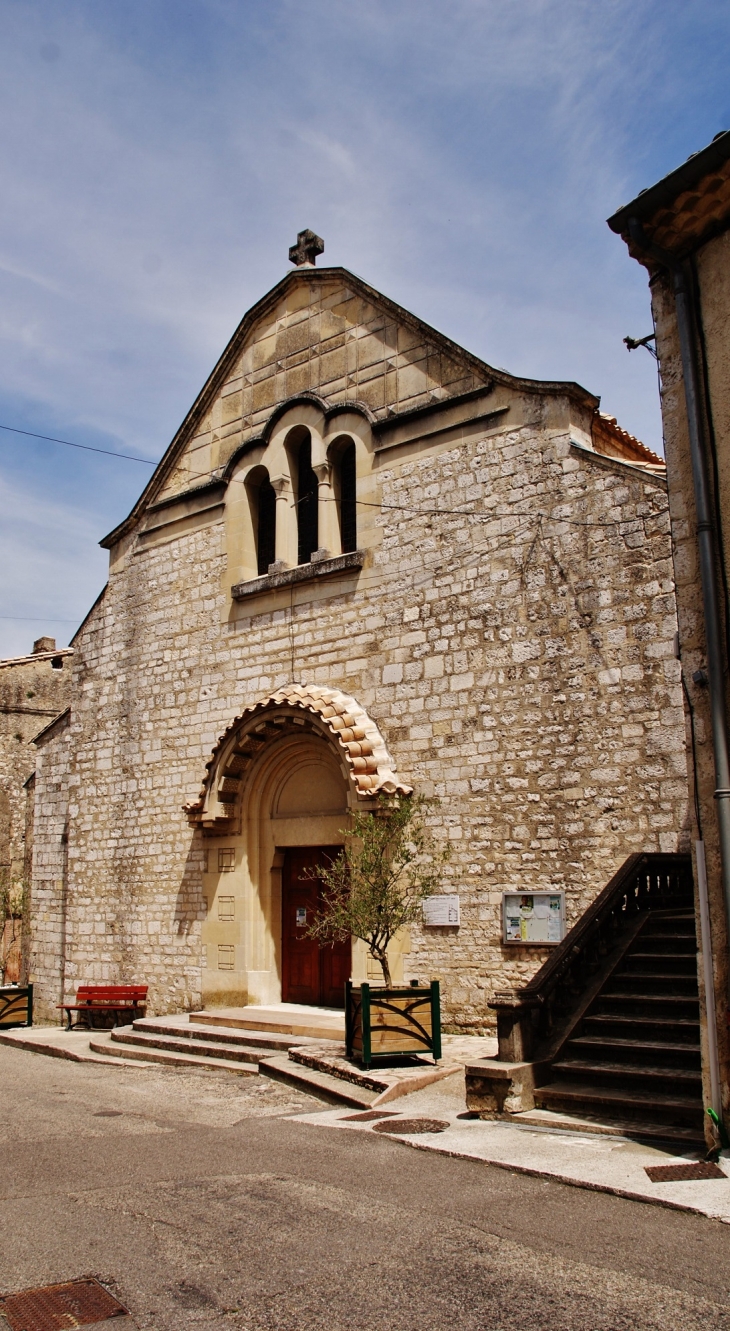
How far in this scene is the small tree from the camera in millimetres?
10164

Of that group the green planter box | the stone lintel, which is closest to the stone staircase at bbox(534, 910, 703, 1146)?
the stone lintel

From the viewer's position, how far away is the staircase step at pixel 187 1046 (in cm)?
1113

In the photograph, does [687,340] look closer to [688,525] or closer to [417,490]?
[688,525]

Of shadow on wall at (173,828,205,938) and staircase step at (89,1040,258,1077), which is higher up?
shadow on wall at (173,828,205,938)

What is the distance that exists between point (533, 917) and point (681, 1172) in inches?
201

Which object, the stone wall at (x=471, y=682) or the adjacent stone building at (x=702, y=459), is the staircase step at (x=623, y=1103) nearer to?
the adjacent stone building at (x=702, y=459)

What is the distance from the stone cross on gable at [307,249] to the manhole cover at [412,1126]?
11881 mm

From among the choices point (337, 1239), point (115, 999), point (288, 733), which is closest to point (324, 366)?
point (288, 733)

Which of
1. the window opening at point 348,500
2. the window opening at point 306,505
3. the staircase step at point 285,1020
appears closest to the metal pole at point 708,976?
the staircase step at point 285,1020

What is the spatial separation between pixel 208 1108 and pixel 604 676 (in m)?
5.53

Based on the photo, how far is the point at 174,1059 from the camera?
38.1 ft

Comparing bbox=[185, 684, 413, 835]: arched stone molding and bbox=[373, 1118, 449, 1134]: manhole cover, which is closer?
bbox=[373, 1118, 449, 1134]: manhole cover

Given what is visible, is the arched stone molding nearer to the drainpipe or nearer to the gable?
the gable

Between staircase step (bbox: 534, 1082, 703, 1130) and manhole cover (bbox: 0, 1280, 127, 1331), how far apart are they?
12.5 feet
